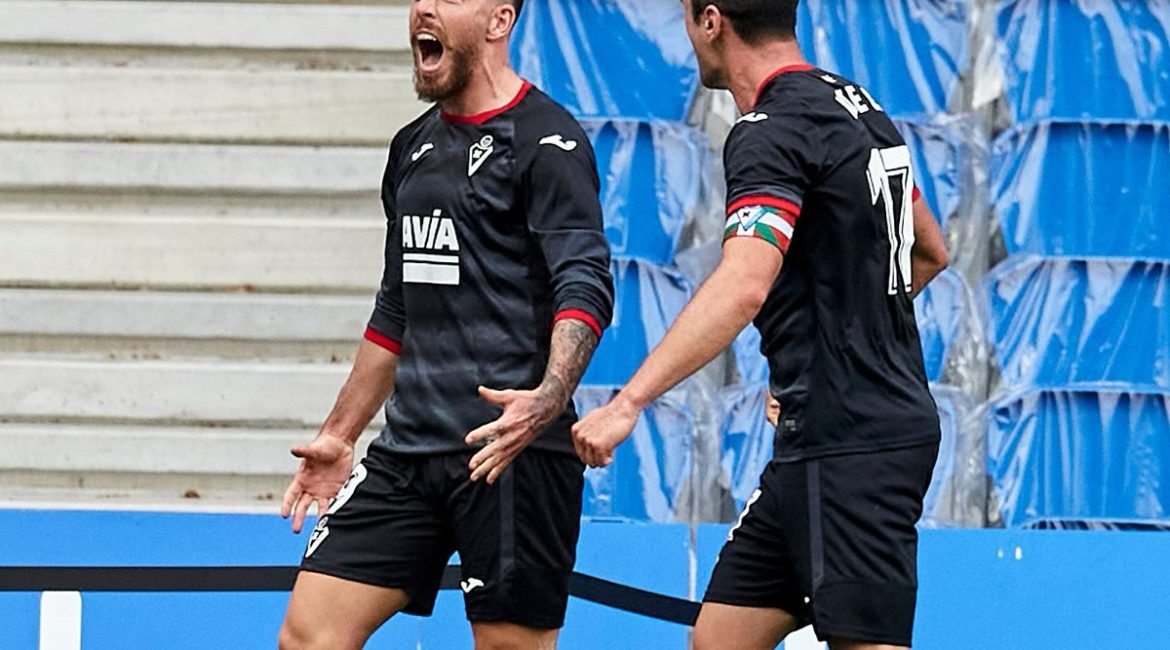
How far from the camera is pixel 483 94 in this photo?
4.23 meters

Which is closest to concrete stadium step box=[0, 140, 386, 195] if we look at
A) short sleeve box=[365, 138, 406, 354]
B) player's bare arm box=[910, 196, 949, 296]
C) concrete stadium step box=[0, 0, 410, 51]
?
concrete stadium step box=[0, 0, 410, 51]

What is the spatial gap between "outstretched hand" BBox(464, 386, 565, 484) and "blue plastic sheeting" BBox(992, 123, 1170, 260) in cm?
255

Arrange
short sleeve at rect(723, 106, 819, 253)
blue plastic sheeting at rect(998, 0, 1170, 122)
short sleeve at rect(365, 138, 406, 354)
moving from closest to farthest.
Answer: short sleeve at rect(723, 106, 819, 253)
short sleeve at rect(365, 138, 406, 354)
blue plastic sheeting at rect(998, 0, 1170, 122)

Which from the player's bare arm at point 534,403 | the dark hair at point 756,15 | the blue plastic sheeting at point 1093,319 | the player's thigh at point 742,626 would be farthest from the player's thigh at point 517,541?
the blue plastic sheeting at point 1093,319

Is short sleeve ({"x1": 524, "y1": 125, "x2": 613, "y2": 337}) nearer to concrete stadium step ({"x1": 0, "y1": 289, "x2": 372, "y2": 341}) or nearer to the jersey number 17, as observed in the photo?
the jersey number 17

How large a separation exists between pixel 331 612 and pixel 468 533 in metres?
0.32

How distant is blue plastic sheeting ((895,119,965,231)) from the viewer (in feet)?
19.7

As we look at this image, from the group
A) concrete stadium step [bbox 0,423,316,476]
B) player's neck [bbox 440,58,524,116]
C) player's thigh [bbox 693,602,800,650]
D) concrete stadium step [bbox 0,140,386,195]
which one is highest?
player's neck [bbox 440,58,524,116]

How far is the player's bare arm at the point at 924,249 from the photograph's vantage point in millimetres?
4223

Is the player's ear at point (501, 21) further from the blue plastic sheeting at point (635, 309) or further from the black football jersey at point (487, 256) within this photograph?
the blue plastic sheeting at point (635, 309)

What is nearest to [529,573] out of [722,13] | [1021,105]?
[722,13]

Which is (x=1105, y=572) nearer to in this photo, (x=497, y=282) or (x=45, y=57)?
(x=497, y=282)

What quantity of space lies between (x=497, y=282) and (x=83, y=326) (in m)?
2.73

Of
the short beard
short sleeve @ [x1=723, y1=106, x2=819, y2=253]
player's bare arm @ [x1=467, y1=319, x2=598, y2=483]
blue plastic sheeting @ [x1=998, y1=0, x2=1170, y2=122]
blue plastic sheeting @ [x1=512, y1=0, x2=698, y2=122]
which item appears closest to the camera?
short sleeve @ [x1=723, y1=106, x2=819, y2=253]
